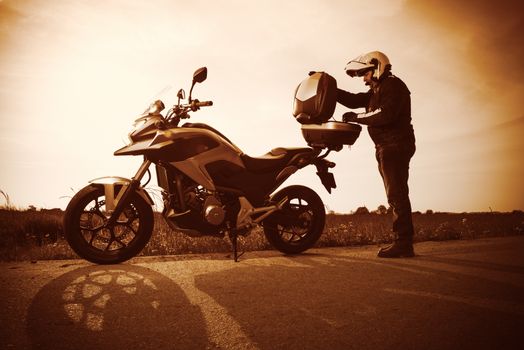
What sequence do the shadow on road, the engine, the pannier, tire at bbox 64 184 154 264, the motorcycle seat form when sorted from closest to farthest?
the shadow on road, tire at bbox 64 184 154 264, the engine, the motorcycle seat, the pannier

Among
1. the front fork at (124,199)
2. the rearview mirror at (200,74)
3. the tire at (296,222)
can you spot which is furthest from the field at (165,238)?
the rearview mirror at (200,74)

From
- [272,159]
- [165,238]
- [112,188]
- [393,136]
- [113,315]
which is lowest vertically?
[113,315]

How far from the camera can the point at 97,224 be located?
5023 millimetres

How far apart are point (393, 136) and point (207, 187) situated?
254 centimetres

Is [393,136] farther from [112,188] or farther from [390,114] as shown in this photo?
[112,188]

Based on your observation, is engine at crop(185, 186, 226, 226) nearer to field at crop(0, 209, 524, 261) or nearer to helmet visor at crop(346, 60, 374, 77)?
field at crop(0, 209, 524, 261)

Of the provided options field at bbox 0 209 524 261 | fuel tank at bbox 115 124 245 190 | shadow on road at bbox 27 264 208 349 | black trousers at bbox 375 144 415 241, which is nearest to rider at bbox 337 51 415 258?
black trousers at bbox 375 144 415 241

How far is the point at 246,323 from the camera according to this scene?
2936 mm

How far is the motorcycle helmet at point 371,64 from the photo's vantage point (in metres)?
5.86

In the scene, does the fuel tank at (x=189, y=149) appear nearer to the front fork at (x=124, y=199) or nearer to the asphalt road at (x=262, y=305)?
the front fork at (x=124, y=199)

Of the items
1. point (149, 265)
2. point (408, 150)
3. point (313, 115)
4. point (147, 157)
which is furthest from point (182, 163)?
point (408, 150)

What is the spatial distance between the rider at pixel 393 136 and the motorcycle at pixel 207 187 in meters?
0.36

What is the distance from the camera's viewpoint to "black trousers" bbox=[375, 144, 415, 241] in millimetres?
5766

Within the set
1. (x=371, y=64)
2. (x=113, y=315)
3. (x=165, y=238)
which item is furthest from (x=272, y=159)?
(x=113, y=315)
